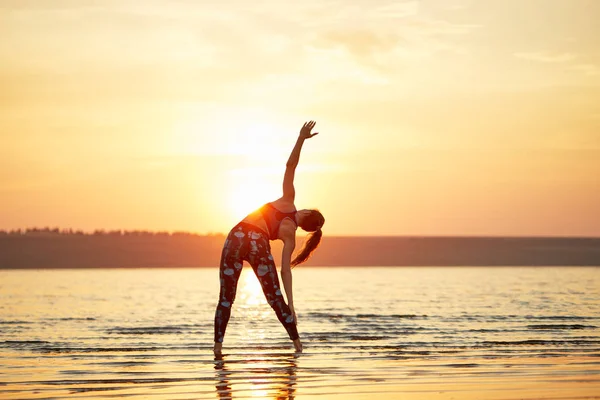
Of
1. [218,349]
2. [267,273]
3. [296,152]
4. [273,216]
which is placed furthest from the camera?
[218,349]

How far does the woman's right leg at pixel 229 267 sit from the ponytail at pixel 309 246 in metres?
0.73

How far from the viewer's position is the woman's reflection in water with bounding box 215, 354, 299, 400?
915 centimetres

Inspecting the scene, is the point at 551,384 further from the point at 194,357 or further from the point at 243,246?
the point at 194,357

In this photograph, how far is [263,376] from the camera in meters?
10.5

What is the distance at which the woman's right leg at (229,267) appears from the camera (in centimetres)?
1234

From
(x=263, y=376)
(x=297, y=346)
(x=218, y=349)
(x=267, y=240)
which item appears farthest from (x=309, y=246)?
(x=263, y=376)

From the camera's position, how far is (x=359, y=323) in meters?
20.8

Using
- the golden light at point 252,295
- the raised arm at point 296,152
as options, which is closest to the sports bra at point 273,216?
the raised arm at point 296,152

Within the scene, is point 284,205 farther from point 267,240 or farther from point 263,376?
point 263,376

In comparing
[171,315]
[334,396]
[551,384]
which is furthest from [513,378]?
[171,315]

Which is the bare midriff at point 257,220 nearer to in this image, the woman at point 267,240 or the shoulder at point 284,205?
the woman at point 267,240

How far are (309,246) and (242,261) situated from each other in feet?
3.08

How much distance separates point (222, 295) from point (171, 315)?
1187 centimetres

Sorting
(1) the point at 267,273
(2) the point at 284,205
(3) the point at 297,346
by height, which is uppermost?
(2) the point at 284,205
